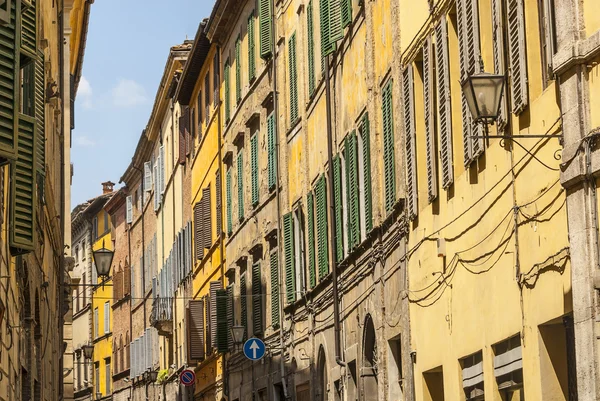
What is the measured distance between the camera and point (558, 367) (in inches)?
475

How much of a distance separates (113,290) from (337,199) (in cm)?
3952

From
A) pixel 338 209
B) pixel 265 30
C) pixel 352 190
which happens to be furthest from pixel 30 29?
pixel 265 30

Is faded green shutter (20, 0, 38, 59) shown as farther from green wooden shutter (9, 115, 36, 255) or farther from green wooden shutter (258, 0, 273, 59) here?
green wooden shutter (258, 0, 273, 59)

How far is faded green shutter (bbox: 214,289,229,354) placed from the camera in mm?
33094

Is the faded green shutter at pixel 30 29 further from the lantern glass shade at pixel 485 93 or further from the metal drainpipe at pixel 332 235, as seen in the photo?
the metal drainpipe at pixel 332 235

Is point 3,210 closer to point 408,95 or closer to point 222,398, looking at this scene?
point 408,95

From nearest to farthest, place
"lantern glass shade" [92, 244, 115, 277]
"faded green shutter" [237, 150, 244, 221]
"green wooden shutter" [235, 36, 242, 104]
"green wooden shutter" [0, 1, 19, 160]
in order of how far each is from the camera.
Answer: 1. "green wooden shutter" [0, 1, 19, 160]
2. "lantern glass shade" [92, 244, 115, 277]
3. "faded green shutter" [237, 150, 244, 221]
4. "green wooden shutter" [235, 36, 242, 104]

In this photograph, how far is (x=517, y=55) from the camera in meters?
12.5

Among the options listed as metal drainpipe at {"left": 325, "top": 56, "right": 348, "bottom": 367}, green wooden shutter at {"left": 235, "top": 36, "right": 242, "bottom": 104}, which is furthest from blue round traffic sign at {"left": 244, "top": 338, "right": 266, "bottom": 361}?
green wooden shutter at {"left": 235, "top": 36, "right": 242, "bottom": 104}

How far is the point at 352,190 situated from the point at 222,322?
1282 centimetres

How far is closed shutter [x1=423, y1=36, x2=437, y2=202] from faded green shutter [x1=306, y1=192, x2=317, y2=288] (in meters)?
7.78

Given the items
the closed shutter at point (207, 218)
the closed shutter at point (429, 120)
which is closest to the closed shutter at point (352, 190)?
the closed shutter at point (429, 120)

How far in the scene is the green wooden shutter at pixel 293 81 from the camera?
2617cm

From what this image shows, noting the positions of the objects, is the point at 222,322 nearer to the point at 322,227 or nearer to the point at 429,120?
the point at 322,227
